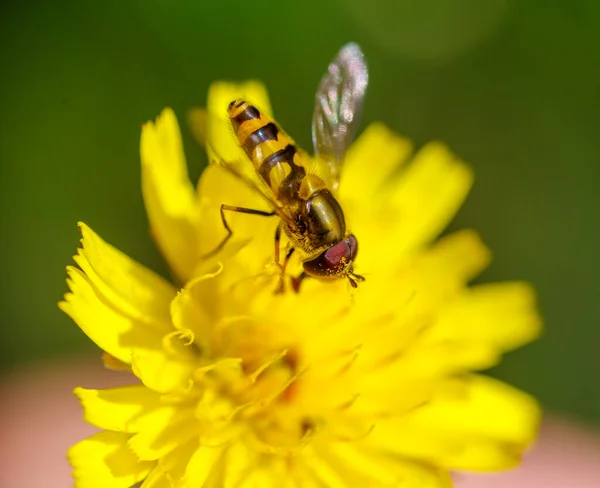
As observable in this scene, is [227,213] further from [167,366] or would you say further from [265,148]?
[167,366]

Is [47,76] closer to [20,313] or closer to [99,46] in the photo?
[99,46]

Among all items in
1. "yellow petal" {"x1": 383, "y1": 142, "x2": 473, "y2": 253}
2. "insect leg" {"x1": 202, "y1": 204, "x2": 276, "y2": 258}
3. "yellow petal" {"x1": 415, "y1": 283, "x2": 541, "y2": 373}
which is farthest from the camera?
"yellow petal" {"x1": 383, "y1": 142, "x2": 473, "y2": 253}

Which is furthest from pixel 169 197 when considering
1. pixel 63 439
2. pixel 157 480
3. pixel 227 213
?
pixel 63 439

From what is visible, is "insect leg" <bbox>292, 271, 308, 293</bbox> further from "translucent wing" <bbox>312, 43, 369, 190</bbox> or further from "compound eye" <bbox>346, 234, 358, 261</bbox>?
"translucent wing" <bbox>312, 43, 369, 190</bbox>

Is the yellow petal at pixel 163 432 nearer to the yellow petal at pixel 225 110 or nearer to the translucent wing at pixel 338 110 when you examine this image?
the yellow petal at pixel 225 110

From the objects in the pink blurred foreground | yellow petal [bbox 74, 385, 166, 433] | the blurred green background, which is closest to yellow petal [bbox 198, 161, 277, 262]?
yellow petal [bbox 74, 385, 166, 433]

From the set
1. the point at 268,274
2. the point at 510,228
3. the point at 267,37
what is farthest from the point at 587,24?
the point at 268,274

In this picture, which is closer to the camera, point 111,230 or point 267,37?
point 111,230
